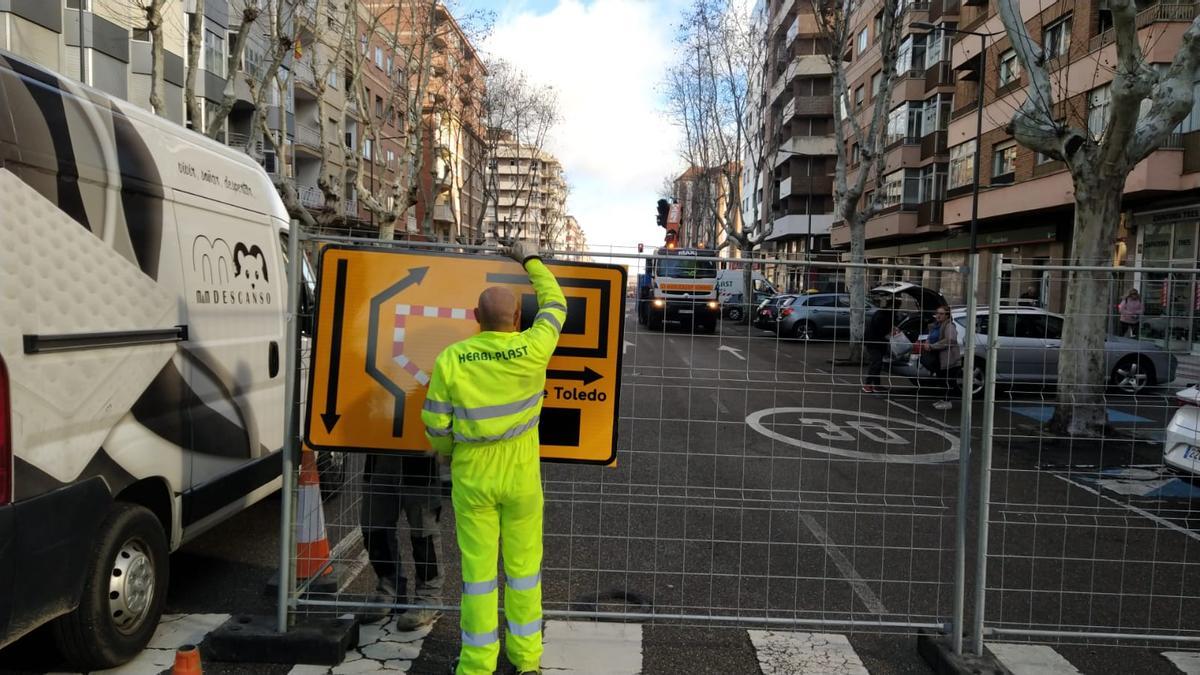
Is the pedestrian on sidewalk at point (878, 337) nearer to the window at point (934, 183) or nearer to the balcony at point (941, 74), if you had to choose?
the window at point (934, 183)

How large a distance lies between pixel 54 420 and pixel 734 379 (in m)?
2.89

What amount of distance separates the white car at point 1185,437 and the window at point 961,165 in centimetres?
2916

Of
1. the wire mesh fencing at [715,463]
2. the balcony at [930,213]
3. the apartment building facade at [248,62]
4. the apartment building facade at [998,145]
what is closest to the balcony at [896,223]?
the apartment building facade at [998,145]

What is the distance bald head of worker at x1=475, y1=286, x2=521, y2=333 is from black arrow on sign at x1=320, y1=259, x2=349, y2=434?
740mm

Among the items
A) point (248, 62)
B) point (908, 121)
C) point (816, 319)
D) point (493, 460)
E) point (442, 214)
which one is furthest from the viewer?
point (442, 214)

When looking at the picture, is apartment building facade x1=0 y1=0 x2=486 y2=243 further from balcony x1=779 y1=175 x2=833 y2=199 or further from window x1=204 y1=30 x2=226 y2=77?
balcony x1=779 y1=175 x2=833 y2=199

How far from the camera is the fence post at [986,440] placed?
371 cm

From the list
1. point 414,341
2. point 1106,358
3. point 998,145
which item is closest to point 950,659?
point 1106,358

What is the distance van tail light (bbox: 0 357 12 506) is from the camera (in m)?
2.90

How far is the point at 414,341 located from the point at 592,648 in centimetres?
169

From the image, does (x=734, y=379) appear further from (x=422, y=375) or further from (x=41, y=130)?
(x=41, y=130)

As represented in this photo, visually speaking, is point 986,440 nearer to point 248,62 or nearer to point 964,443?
point 964,443

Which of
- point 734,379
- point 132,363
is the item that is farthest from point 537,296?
point 132,363

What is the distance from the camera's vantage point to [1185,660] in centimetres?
407
